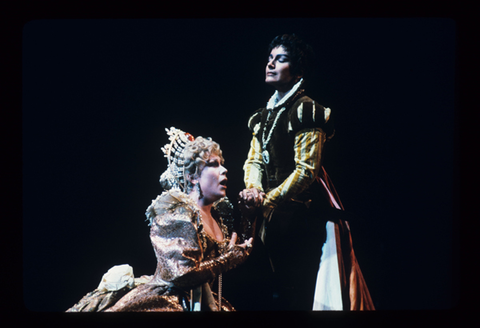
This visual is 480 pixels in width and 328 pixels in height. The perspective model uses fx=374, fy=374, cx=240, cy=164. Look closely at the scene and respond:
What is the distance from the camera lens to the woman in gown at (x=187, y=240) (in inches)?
82.5

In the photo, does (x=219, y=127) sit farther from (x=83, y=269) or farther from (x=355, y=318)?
(x=355, y=318)

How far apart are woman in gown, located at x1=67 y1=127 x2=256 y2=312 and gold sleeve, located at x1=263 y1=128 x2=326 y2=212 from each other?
231 mm

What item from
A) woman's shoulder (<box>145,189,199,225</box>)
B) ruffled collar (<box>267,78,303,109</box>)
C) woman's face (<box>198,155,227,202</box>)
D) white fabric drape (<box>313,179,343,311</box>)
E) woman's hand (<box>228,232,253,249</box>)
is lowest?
white fabric drape (<box>313,179,343,311</box>)

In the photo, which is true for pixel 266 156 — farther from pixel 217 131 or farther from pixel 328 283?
pixel 328 283

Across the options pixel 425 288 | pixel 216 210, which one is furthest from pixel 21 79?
pixel 425 288

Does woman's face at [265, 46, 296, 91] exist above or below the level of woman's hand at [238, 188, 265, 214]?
above

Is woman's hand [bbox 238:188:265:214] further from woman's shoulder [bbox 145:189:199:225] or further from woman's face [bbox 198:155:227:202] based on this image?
woman's shoulder [bbox 145:189:199:225]

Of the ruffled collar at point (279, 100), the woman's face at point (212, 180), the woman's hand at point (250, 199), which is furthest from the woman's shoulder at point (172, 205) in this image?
the ruffled collar at point (279, 100)

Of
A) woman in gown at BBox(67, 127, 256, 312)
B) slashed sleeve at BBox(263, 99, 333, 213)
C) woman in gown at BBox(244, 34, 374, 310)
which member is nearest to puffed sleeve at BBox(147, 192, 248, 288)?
woman in gown at BBox(67, 127, 256, 312)

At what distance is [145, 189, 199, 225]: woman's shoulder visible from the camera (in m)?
2.13

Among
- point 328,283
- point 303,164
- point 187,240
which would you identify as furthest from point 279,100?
point 328,283

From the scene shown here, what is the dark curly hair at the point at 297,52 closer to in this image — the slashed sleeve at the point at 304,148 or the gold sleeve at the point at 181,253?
the slashed sleeve at the point at 304,148

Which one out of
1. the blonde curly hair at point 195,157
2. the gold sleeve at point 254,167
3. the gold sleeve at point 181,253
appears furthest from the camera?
the gold sleeve at point 254,167

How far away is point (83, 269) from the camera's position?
2.40m
